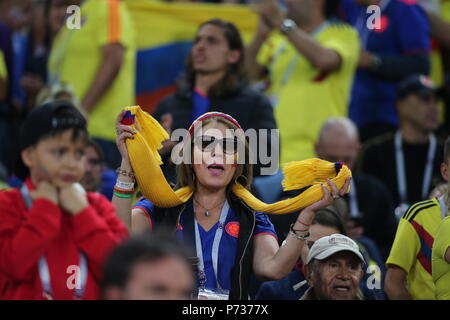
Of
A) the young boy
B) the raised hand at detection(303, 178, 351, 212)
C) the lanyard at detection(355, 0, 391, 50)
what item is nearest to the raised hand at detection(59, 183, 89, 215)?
the young boy

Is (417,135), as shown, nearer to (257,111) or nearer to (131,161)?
(257,111)

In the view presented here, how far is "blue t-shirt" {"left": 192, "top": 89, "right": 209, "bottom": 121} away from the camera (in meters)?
6.70

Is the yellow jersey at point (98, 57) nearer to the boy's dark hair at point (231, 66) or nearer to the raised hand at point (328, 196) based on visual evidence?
the boy's dark hair at point (231, 66)

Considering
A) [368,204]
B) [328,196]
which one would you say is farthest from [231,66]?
[328,196]

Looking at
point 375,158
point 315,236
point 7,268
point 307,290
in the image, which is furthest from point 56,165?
point 375,158

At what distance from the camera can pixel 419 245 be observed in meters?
5.16

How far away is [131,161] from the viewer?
4.79 metres

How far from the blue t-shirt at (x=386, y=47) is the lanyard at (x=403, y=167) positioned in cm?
60

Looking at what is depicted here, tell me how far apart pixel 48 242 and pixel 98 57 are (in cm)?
456

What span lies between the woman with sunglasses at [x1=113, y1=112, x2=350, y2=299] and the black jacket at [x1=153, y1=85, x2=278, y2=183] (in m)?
1.44

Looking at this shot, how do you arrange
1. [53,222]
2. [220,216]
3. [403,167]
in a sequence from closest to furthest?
[53,222]
[220,216]
[403,167]

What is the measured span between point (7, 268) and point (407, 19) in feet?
17.1

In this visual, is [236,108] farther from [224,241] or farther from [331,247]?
[224,241]

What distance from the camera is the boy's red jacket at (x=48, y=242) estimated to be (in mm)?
3928
